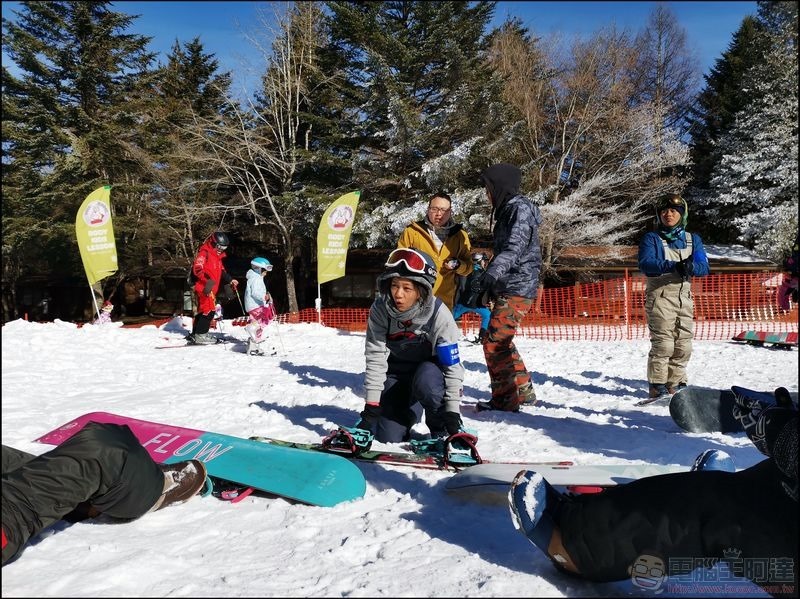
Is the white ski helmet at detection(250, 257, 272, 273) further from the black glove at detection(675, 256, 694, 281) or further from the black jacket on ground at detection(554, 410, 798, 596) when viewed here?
the black jacket on ground at detection(554, 410, 798, 596)

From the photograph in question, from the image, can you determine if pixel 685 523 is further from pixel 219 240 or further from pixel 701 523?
pixel 219 240

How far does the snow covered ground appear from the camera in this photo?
1844mm

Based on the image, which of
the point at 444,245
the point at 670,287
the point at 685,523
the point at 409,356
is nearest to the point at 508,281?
the point at 444,245

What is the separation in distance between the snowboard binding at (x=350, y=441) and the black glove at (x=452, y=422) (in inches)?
18.2

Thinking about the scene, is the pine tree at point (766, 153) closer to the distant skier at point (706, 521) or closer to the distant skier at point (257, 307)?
the distant skier at point (706, 521)

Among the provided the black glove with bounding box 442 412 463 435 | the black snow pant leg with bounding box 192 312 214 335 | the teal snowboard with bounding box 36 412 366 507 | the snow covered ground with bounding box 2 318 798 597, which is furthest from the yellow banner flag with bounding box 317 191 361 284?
the black glove with bounding box 442 412 463 435

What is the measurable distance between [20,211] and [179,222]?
17.1 ft

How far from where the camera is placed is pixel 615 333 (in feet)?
35.2

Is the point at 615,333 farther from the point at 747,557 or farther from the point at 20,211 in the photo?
the point at 20,211

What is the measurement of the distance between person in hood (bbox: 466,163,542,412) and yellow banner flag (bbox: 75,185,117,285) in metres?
9.76

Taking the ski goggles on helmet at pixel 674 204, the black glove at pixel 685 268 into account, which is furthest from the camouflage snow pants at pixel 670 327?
the ski goggles on helmet at pixel 674 204

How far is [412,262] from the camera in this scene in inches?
133

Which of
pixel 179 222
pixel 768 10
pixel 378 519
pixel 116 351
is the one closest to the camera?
pixel 768 10

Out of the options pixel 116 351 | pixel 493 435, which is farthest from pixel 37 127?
pixel 493 435
